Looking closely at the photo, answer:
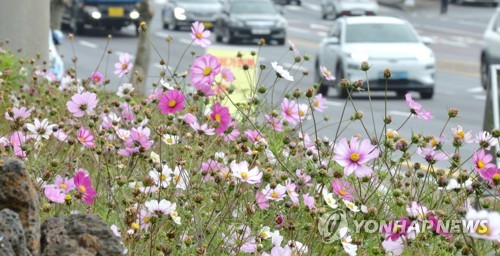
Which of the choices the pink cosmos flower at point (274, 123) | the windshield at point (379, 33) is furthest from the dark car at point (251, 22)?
the pink cosmos flower at point (274, 123)

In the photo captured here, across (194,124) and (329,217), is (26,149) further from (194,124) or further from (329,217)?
(329,217)

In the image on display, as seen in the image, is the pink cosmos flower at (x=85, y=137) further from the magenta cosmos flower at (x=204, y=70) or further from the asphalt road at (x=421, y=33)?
the asphalt road at (x=421, y=33)

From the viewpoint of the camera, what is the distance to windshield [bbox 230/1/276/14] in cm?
3997

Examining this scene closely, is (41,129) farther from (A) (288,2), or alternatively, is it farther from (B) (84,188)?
(A) (288,2)

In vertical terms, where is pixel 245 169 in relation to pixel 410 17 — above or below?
above

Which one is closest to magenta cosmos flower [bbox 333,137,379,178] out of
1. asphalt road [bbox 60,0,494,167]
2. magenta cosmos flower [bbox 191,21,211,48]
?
asphalt road [bbox 60,0,494,167]

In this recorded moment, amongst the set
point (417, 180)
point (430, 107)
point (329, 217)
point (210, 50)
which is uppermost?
point (329, 217)

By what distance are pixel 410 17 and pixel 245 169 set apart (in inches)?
2145

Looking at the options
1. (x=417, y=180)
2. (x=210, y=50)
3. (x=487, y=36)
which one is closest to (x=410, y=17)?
(x=487, y=36)

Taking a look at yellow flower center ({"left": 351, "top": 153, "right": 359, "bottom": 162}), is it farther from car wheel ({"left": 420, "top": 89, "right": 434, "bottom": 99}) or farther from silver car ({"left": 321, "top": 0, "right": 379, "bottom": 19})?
silver car ({"left": 321, "top": 0, "right": 379, "bottom": 19})

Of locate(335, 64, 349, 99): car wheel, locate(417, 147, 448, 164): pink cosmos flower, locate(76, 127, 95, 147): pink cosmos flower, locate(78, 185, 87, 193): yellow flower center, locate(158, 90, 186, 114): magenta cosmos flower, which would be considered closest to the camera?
locate(78, 185, 87, 193): yellow flower center

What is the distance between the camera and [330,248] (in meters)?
5.52

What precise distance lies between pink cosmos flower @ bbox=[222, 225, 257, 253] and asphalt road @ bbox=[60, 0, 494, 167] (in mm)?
1423

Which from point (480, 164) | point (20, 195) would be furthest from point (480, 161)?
point (20, 195)
